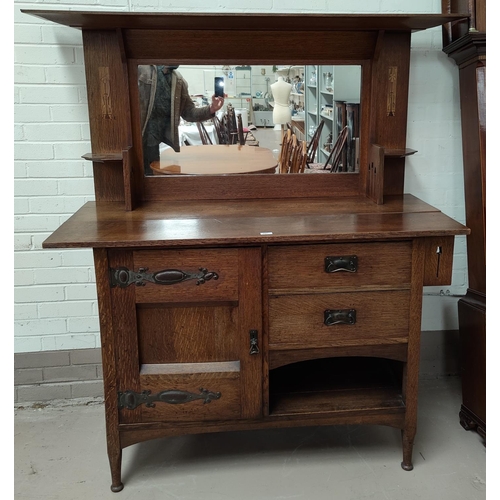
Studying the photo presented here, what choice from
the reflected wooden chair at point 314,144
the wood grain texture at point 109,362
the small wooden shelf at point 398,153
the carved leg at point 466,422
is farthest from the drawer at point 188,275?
the carved leg at point 466,422

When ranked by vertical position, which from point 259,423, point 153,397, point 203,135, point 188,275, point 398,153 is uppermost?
point 203,135

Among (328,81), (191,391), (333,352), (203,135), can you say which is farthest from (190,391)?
(328,81)

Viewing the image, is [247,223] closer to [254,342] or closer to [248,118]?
[254,342]

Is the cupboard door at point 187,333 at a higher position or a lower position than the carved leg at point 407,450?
higher

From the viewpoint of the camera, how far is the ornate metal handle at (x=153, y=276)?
6.45 feet

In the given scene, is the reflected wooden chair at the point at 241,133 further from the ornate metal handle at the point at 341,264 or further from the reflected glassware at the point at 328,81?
the ornate metal handle at the point at 341,264

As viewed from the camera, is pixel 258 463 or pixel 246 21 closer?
pixel 246 21

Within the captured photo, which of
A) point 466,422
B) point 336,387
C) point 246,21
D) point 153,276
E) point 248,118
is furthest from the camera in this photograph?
point 466,422

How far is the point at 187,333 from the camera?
2.06 meters

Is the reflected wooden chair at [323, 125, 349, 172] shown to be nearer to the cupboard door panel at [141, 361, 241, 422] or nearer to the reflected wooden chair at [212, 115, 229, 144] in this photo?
the reflected wooden chair at [212, 115, 229, 144]

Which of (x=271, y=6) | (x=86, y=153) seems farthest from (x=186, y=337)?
(x=271, y=6)

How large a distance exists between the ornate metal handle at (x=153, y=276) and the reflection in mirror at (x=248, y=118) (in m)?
0.64

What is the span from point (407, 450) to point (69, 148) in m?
1.87

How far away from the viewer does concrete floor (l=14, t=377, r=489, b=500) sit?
7.11 ft
